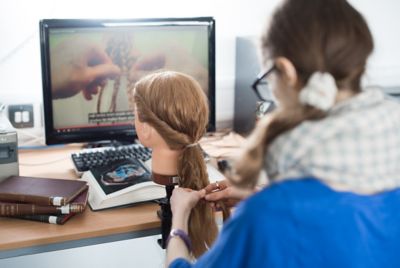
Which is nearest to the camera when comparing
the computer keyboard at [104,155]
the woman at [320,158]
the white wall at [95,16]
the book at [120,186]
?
the woman at [320,158]

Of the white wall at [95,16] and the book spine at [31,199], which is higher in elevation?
the white wall at [95,16]

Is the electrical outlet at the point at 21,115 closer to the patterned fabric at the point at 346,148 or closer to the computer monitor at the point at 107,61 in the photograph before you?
the computer monitor at the point at 107,61

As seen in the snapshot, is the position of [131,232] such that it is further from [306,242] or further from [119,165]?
[306,242]

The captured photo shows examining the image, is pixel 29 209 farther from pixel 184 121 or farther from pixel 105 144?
pixel 105 144

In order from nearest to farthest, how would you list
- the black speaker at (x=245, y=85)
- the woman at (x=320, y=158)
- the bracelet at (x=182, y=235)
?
the woman at (x=320, y=158) → the bracelet at (x=182, y=235) → the black speaker at (x=245, y=85)

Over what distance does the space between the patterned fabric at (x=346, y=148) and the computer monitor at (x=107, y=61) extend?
3.20ft

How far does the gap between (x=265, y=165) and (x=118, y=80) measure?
0.97 m

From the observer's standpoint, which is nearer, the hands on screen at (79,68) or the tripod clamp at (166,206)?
the tripod clamp at (166,206)

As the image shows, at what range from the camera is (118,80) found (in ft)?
5.49

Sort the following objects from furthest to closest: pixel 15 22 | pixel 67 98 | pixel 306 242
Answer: pixel 15 22 < pixel 67 98 < pixel 306 242

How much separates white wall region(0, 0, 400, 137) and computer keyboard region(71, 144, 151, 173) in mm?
317

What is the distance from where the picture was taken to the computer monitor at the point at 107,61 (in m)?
1.60

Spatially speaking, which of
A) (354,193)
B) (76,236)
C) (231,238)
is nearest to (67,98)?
(76,236)

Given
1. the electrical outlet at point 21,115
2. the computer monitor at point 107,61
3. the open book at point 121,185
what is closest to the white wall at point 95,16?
the electrical outlet at point 21,115
